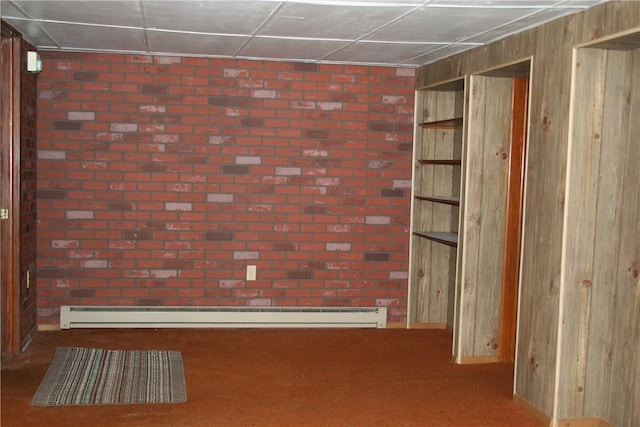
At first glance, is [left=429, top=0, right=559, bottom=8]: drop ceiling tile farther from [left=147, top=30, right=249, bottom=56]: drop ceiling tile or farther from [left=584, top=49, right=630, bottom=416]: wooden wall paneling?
[left=147, top=30, right=249, bottom=56]: drop ceiling tile

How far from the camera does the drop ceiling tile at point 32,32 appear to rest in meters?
4.57

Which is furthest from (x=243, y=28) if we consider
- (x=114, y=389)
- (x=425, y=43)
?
(x=114, y=389)

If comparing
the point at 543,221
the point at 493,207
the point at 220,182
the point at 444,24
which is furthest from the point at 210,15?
the point at 493,207

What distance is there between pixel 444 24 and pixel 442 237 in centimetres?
208

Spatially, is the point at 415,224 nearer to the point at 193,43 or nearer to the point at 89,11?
the point at 193,43

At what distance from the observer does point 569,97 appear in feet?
12.4

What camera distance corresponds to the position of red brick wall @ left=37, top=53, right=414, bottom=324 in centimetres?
585

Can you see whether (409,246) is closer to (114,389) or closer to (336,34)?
(336,34)

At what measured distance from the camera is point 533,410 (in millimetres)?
4137

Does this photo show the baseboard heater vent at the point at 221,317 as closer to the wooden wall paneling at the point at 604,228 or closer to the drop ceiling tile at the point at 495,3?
the wooden wall paneling at the point at 604,228

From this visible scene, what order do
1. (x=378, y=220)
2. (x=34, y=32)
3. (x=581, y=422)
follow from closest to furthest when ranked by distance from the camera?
(x=581, y=422)
(x=34, y=32)
(x=378, y=220)

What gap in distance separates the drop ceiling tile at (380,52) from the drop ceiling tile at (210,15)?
2.99 ft

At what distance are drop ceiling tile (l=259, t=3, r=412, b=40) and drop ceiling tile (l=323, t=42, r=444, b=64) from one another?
383 mm

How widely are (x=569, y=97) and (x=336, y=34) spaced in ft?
5.27
